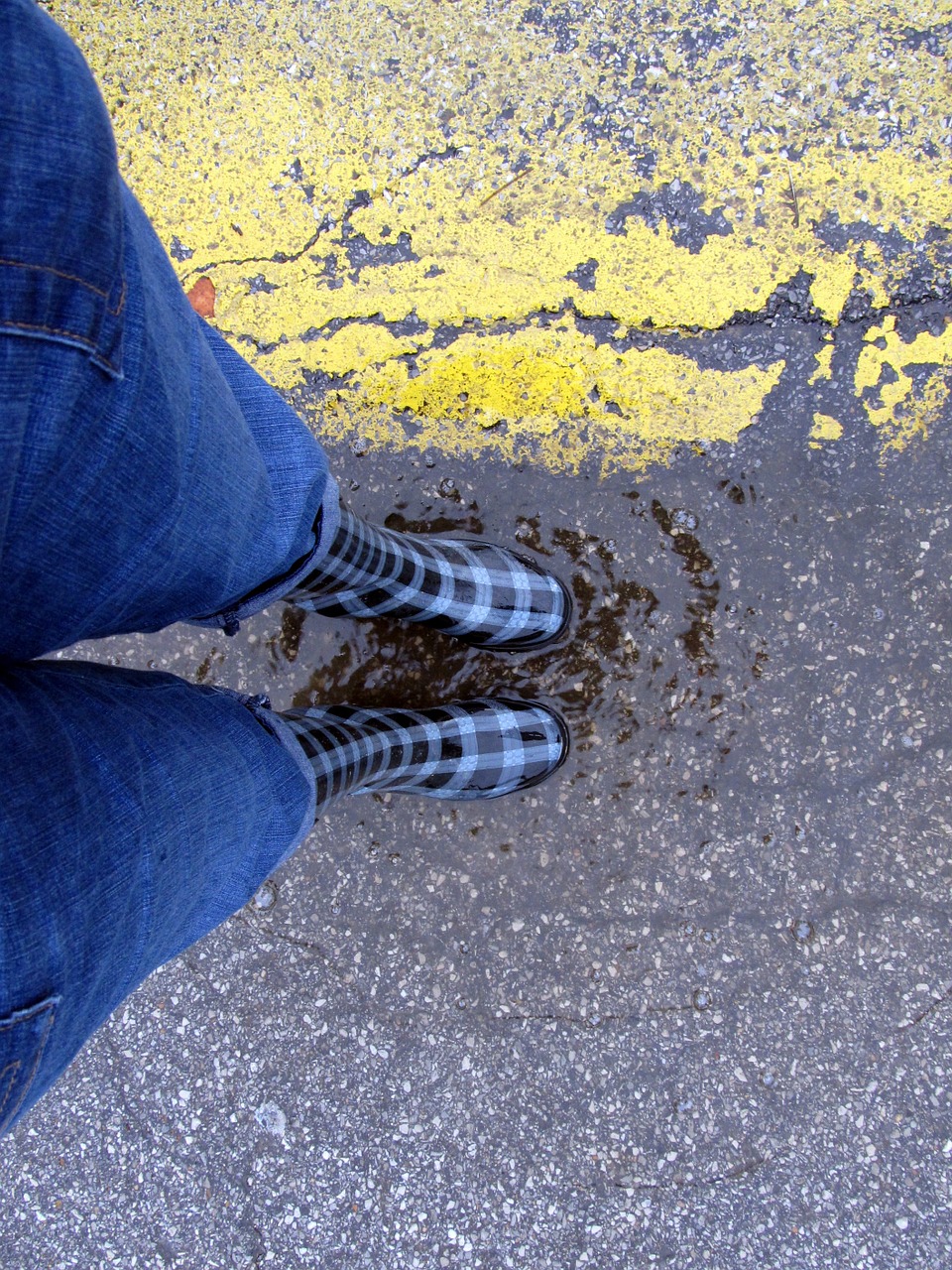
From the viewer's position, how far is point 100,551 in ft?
2.93

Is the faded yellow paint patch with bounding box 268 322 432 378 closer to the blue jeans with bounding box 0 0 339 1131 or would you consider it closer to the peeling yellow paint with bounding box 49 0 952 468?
the peeling yellow paint with bounding box 49 0 952 468

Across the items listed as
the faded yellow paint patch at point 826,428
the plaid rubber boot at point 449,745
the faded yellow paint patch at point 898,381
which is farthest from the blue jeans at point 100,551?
the faded yellow paint patch at point 898,381

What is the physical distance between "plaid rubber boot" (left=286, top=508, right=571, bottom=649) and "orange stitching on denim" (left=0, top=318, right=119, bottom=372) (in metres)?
0.61

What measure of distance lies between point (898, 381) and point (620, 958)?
1502 millimetres

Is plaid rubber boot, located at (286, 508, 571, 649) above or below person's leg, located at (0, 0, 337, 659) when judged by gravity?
below

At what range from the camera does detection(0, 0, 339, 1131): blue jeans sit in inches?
28.7

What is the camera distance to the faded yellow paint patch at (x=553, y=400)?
1.84 meters

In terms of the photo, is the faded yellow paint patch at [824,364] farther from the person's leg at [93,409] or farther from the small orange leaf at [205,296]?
the small orange leaf at [205,296]

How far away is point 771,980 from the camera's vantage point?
1.78 meters

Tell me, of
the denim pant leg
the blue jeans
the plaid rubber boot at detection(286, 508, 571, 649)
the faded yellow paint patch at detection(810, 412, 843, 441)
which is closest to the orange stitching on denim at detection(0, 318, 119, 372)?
the blue jeans

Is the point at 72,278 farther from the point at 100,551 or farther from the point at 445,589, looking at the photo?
the point at 445,589

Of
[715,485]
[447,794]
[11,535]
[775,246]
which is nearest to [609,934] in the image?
[447,794]

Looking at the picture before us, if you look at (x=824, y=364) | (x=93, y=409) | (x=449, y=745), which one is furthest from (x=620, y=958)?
(x=93, y=409)

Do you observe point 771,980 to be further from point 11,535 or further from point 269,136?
point 269,136
